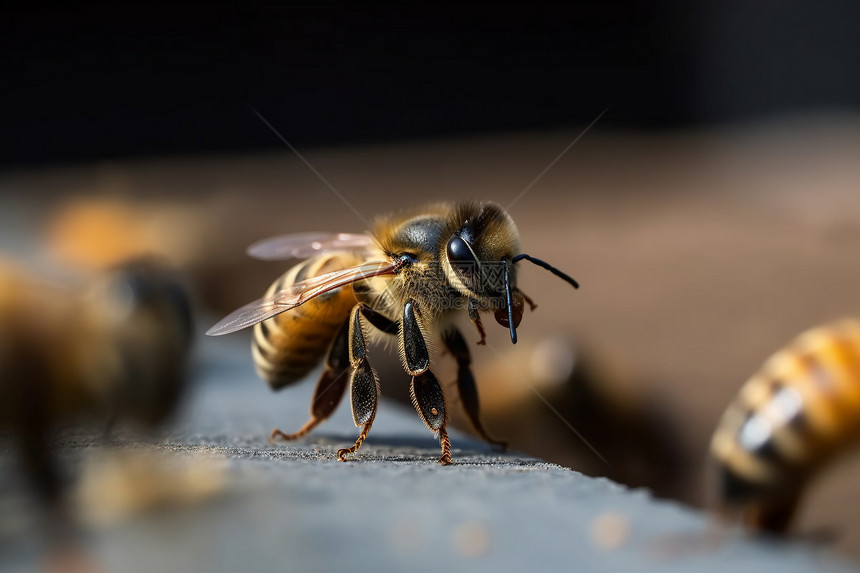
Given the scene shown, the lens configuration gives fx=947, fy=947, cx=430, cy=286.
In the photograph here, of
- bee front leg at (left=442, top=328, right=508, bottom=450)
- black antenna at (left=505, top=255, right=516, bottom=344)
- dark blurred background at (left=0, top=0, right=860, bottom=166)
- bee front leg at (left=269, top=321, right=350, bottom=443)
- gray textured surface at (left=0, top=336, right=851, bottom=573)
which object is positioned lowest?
gray textured surface at (left=0, top=336, right=851, bottom=573)

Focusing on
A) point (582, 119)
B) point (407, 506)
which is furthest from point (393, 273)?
point (582, 119)

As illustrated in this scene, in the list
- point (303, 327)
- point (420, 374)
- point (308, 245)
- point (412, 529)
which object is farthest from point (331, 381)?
point (412, 529)

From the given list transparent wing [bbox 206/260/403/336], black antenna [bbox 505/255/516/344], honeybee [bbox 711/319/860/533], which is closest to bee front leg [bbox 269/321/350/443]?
transparent wing [bbox 206/260/403/336]

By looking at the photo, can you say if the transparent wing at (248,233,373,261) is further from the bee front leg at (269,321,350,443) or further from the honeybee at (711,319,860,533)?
the honeybee at (711,319,860,533)

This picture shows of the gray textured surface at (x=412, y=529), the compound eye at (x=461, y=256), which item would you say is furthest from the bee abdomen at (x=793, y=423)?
the compound eye at (x=461, y=256)

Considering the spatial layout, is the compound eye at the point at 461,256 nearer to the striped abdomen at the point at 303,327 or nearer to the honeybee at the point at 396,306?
the honeybee at the point at 396,306

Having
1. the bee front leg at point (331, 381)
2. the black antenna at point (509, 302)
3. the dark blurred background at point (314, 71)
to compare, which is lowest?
the bee front leg at point (331, 381)
